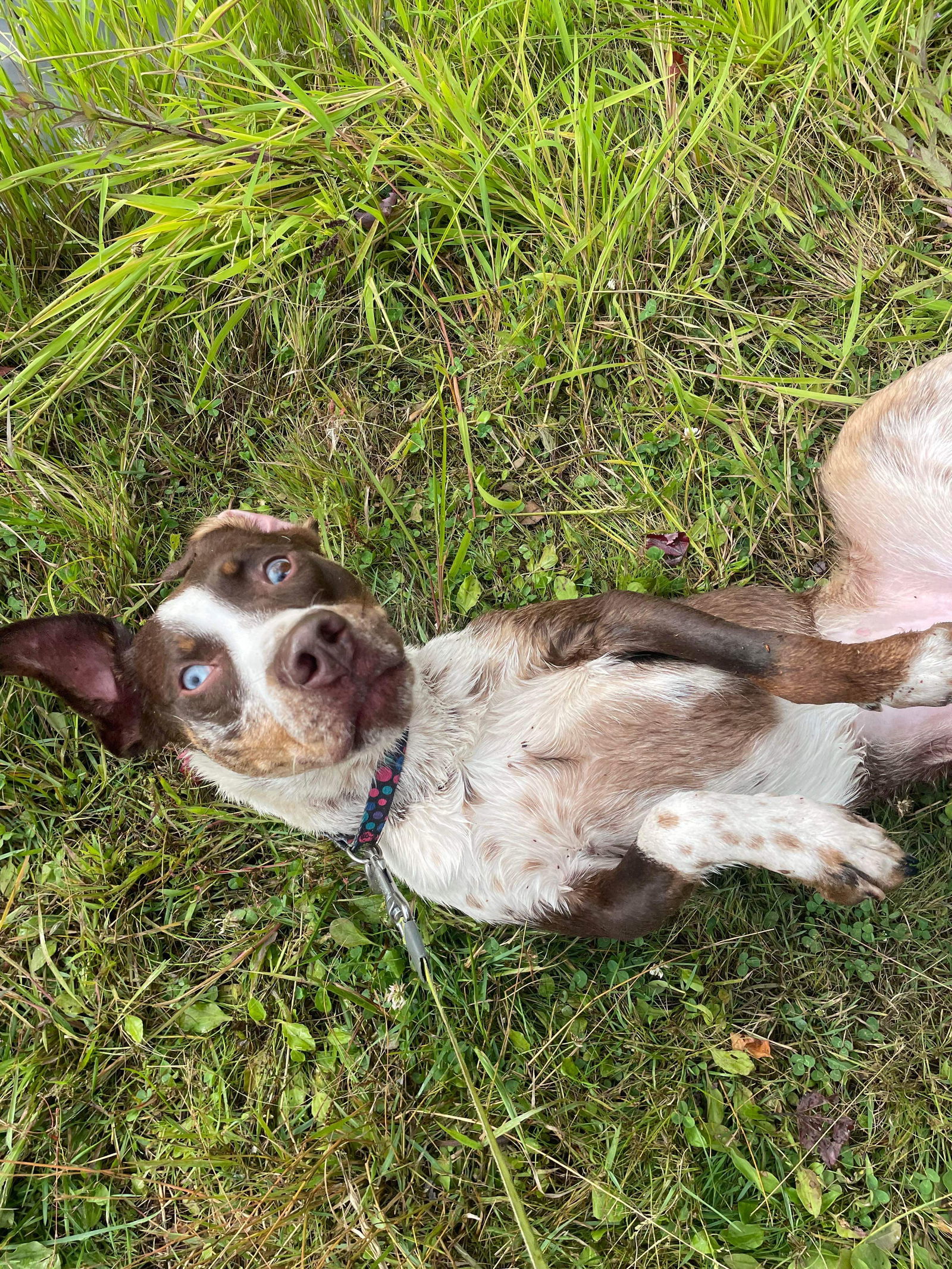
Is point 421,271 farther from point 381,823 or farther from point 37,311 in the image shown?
point 381,823

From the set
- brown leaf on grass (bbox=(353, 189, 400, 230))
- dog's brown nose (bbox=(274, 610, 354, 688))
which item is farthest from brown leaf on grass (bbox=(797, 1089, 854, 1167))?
brown leaf on grass (bbox=(353, 189, 400, 230))

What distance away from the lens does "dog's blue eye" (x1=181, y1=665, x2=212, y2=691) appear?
2.94m

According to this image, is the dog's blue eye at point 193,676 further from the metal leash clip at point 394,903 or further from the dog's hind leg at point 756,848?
the dog's hind leg at point 756,848

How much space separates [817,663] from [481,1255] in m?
2.61

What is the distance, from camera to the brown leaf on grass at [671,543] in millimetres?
3896

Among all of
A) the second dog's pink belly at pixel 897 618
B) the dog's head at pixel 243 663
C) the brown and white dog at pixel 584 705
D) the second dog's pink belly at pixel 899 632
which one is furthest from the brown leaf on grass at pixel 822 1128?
the dog's head at pixel 243 663

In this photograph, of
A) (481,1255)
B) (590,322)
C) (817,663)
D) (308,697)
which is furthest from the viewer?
(590,322)

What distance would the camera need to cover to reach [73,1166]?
3615 mm

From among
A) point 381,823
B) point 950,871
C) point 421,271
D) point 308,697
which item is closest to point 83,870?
point 381,823

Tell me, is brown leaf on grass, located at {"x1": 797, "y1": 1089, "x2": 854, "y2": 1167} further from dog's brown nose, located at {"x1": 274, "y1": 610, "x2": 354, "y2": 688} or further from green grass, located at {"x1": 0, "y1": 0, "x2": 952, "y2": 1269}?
dog's brown nose, located at {"x1": 274, "y1": 610, "x2": 354, "y2": 688}

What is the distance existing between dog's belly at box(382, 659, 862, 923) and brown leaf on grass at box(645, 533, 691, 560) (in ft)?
2.92

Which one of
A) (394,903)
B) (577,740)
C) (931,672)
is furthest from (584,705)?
(931,672)

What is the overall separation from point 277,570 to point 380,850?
3.55 ft

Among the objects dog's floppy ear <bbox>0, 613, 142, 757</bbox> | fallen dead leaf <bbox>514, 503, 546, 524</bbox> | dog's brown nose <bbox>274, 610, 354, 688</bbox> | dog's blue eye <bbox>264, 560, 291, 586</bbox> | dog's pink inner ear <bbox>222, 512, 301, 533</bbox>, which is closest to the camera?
dog's brown nose <bbox>274, 610, 354, 688</bbox>
